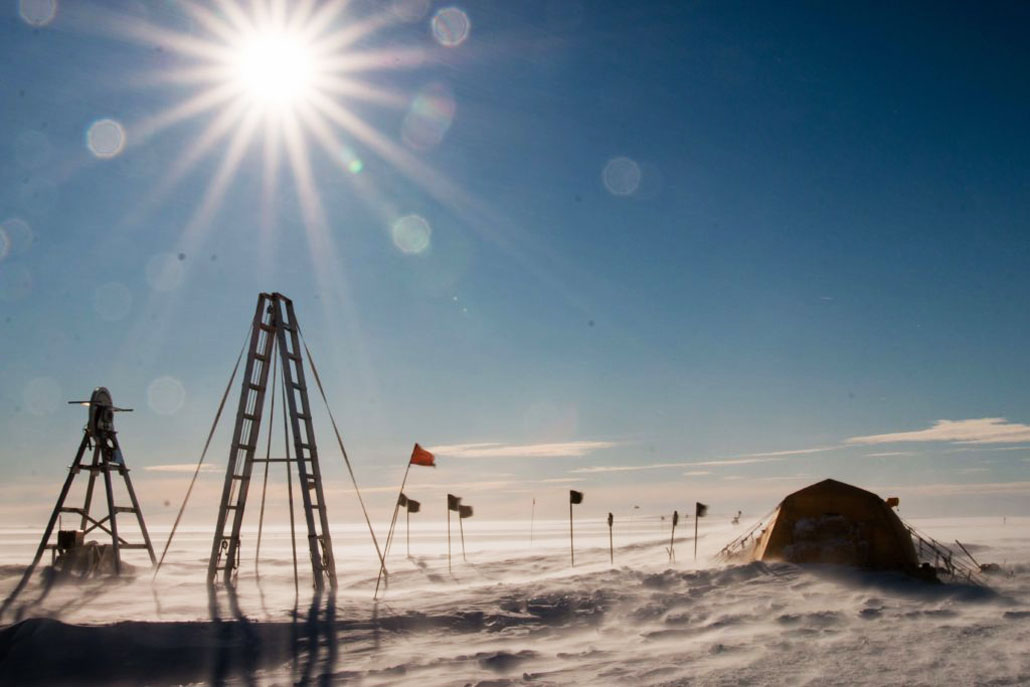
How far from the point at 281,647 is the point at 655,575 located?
1128 cm

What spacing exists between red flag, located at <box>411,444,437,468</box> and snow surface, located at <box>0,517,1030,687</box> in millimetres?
3834

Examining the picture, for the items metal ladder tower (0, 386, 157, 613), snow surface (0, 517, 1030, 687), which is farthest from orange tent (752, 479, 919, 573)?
metal ladder tower (0, 386, 157, 613)

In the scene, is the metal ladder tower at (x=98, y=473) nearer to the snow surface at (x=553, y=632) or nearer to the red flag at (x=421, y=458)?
the snow surface at (x=553, y=632)

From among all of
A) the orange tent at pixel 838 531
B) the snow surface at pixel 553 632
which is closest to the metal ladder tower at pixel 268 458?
the snow surface at pixel 553 632

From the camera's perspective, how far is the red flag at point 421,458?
2292 cm

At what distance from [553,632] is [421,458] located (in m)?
8.66

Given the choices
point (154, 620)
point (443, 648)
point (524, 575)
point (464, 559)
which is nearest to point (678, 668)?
point (443, 648)

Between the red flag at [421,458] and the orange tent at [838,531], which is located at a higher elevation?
the red flag at [421,458]

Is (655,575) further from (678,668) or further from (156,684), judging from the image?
(156,684)

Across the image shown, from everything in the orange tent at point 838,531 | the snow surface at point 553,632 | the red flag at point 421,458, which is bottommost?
the snow surface at point 553,632

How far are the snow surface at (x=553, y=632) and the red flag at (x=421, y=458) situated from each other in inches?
151

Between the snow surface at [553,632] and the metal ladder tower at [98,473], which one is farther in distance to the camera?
the metal ladder tower at [98,473]

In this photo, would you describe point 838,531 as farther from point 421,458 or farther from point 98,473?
point 98,473

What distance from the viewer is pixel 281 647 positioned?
45.9ft
